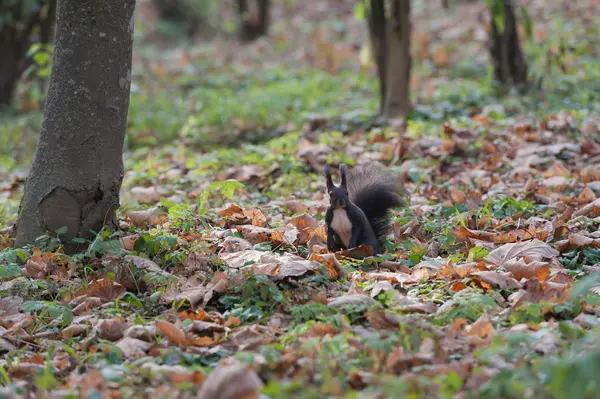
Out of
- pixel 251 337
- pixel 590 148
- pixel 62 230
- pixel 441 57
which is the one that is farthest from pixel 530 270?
pixel 441 57

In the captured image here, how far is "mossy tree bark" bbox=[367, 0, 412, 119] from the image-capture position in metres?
9.09

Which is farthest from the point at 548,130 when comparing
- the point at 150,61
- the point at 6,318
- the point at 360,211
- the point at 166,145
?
the point at 150,61

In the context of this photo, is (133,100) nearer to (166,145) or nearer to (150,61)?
(166,145)

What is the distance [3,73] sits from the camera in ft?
42.5

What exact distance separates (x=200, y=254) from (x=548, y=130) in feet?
15.0

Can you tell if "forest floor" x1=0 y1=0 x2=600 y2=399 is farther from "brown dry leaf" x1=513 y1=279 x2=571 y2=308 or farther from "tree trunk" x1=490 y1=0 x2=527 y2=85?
"tree trunk" x1=490 y1=0 x2=527 y2=85

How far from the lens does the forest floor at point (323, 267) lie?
3.09 m

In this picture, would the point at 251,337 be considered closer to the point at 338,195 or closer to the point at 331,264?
the point at 331,264

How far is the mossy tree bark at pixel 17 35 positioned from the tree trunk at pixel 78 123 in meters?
7.24

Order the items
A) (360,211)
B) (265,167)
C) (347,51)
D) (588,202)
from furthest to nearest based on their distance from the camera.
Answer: (347,51) → (265,167) → (588,202) → (360,211)

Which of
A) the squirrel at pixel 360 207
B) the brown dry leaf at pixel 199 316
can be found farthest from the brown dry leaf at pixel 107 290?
the squirrel at pixel 360 207

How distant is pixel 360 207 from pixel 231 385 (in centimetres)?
287

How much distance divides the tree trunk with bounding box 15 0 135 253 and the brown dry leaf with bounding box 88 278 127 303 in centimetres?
65

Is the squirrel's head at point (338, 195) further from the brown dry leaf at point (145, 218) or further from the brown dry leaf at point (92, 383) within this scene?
the brown dry leaf at point (92, 383)
